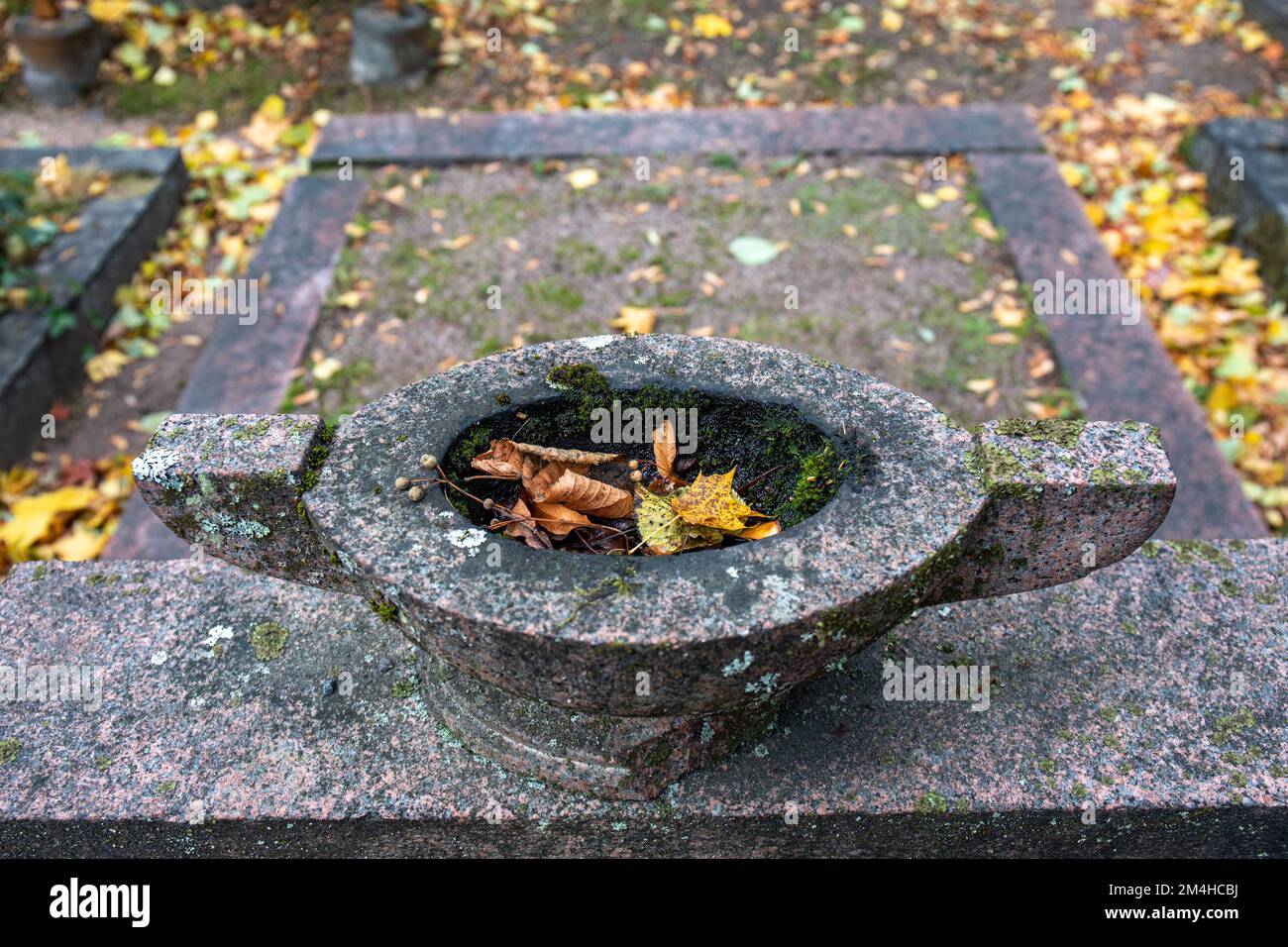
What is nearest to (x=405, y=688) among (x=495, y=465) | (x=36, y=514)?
(x=495, y=465)

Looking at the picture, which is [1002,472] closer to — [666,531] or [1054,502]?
[1054,502]

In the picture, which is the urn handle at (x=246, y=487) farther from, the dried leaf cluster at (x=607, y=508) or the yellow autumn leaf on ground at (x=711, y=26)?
the yellow autumn leaf on ground at (x=711, y=26)

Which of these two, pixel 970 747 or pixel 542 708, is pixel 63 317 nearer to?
pixel 542 708

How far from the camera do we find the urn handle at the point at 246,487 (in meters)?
1.80

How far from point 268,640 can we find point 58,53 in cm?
536

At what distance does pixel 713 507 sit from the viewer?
1.86 metres

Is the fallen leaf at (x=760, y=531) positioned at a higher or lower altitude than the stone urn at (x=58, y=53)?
higher

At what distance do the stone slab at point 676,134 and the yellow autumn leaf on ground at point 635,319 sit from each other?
1295 mm

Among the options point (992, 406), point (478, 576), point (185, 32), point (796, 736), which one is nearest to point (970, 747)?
point (796, 736)

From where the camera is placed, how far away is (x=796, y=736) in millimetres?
2096

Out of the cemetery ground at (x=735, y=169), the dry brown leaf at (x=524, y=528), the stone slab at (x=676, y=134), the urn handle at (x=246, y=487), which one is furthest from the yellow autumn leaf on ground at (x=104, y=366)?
the dry brown leaf at (x=524, y=528)

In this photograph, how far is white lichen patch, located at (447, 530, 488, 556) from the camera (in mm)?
1720

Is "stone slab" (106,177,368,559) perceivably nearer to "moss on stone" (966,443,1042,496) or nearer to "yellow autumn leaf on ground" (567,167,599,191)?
"yellow autumn leaf on ground" (567,167,599,191)

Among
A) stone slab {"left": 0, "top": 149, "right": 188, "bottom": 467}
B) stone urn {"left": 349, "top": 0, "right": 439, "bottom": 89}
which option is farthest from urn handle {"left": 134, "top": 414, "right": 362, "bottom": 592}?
stone urn {"left": 349, "top": 0, "right": 439, "bottom": 89}
